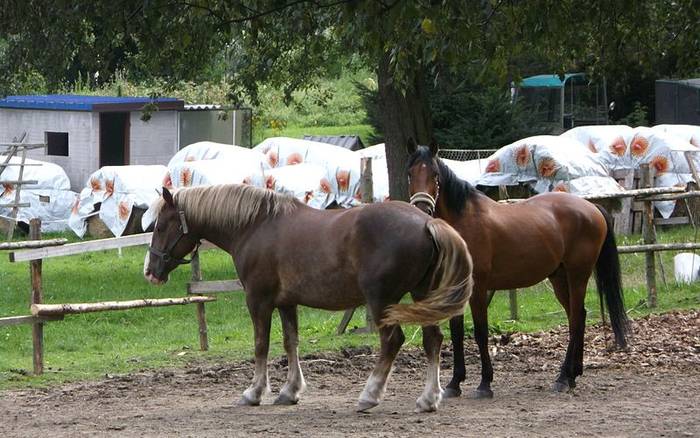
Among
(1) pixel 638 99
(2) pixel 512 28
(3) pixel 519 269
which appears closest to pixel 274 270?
(3) pixel 519 269

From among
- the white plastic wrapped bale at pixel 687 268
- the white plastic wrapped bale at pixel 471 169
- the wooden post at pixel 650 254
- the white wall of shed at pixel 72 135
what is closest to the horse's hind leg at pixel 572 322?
the wooden post at pixel 650 254

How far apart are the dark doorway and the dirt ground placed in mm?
16340

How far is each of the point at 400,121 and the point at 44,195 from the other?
41.4ft

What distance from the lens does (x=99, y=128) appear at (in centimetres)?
2408

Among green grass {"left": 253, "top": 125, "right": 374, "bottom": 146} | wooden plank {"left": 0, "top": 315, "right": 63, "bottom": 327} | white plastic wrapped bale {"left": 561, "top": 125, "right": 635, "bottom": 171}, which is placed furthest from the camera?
green grass {"left": 253, "top": 125, "right": 374, "bottom": 146}

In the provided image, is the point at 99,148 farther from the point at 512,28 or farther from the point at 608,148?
the point at 512,28

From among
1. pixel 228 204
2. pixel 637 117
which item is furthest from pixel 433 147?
pixel 637 117

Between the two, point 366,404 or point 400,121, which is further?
point 400,121

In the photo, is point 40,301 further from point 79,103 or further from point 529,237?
point 79,103

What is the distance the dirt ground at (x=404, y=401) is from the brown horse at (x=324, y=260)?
1.39 ft

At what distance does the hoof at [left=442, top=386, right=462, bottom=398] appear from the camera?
→ 7.87 metres

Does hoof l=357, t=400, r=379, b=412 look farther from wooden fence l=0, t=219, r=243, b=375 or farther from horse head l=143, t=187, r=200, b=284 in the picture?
wooden fence l=0, t=219, r=243, b=375

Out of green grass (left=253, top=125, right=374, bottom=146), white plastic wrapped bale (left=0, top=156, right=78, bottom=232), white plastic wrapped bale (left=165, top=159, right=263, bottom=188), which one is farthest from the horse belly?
green grass (left=253, top=125, right=374, bottom=146)

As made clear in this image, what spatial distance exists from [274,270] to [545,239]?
220 cm
